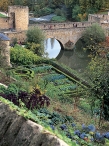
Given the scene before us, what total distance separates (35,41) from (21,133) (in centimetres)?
2291

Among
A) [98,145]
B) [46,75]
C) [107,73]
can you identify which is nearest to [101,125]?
[107,73]

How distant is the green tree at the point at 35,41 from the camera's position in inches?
1088

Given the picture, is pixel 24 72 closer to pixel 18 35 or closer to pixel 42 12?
pixel 18 35

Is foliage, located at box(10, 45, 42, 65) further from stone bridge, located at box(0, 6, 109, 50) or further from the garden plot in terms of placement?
stone bridge, located at box(0, 6, 109, 50)

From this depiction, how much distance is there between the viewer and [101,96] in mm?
10211

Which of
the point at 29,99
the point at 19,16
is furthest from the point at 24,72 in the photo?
the point at 29,99

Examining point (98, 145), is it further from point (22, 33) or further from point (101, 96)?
point (22, 33)

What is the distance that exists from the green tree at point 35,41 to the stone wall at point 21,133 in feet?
69.4

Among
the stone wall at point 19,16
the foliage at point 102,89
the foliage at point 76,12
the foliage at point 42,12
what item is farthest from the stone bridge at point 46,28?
the foliage at point 102,89

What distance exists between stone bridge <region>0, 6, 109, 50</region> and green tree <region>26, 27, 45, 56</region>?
5.21 feet

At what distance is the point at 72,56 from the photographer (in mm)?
32250

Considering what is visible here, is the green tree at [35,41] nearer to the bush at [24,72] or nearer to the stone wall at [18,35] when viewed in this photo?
the stone wall at [18,35]

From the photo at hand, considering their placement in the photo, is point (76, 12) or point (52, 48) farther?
point (76, 12)

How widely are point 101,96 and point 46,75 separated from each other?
11659mm
